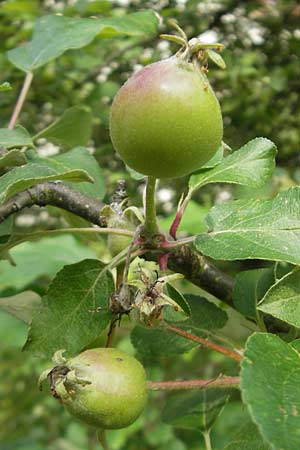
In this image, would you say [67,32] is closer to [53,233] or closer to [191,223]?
[53,233]

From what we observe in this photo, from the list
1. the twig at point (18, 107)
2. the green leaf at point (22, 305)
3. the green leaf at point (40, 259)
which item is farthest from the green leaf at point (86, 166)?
the green leaf at point (40, 259)

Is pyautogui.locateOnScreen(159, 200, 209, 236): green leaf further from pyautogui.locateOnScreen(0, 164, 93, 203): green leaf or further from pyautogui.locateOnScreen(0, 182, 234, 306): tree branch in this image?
pyautogui.locateOnScreen(0, 164, 93, 203): green leaf

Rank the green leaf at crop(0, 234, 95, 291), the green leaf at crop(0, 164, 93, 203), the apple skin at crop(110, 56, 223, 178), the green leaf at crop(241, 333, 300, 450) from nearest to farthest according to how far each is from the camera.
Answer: the green leaf at crop(241, 333, 300, 450) → the apple skin at crop(110, 56, 223, 178) → the green leaf at crop(0, 164, 93, 203) → the green leaf at crop(0, 234, 95, 291)

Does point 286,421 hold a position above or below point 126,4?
above

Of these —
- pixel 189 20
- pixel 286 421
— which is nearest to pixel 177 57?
pixel 286 421

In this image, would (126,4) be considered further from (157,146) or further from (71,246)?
(157,146)

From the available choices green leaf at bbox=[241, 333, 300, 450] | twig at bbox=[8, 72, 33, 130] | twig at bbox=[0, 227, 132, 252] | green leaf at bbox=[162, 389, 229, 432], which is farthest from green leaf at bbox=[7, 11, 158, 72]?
green leaf at bbox=[241, 333, 300, 450]
